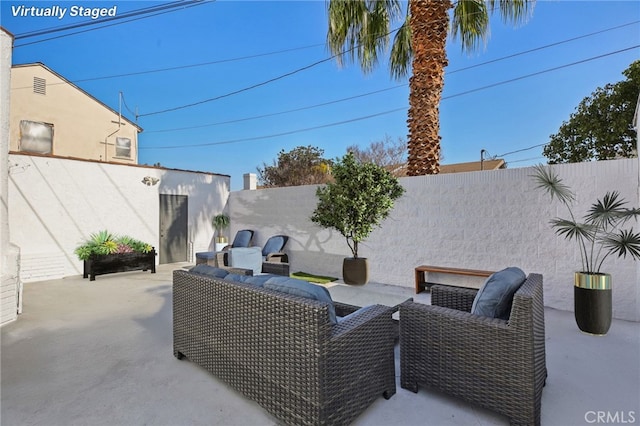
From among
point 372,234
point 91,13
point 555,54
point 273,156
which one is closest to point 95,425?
point 372,234

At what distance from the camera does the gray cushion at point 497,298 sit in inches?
84.7

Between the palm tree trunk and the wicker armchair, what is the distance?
14.3ft

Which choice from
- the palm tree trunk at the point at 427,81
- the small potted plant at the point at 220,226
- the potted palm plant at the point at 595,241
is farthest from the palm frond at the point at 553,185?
the small potted plant at the point at 220,226

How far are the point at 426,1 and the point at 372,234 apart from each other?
4798mm

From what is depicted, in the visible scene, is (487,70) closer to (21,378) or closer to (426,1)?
(426,1)

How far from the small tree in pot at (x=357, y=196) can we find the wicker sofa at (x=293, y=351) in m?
3.25

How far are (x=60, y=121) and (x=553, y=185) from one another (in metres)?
14.9

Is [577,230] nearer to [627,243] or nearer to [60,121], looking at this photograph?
[627,243]

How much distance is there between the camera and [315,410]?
177cm

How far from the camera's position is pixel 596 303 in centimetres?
343

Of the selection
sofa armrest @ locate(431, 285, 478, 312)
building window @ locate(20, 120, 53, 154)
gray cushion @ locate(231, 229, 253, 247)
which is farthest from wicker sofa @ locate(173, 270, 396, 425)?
building window @ locate(20, 120, 53, 154)

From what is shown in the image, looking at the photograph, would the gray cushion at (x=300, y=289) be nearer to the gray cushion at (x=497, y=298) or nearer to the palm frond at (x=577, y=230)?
the gray cushion at (x=497, y=298)

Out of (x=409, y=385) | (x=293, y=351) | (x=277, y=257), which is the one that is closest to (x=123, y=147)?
(x=277, y=257)

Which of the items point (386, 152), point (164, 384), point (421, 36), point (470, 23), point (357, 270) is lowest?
point (164, 384)
